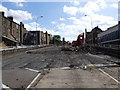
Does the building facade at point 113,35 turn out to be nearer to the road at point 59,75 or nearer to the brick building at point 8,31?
the brick building at point 8,31

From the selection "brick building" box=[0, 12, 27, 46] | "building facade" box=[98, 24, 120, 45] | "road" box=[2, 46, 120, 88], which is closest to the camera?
"road" box=[2, 46, 120, 88]

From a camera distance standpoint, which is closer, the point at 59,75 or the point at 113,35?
the point at 59,75

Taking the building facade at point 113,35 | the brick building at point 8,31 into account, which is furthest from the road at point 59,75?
the brick building at point 8,31

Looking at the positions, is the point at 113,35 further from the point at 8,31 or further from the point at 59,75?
the point at 59,75

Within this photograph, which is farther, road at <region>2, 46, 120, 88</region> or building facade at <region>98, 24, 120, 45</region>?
building facade at <region>98, 24, 120, 45</region>

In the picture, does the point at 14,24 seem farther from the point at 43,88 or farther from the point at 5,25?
the point at 43,88

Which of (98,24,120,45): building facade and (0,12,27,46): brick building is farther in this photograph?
(0,12,27,46): brick building

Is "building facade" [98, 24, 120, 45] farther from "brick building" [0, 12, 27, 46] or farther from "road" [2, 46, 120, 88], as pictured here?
"road" [2, 46, 120, 88]

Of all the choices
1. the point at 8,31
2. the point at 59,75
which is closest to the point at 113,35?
the point at 8,31

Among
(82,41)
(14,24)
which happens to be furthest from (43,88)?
(14,24)

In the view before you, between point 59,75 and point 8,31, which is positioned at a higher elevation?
point 8,31

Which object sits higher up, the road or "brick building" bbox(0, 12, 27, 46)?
"brick building" bbox(0, 12, 27, 46)

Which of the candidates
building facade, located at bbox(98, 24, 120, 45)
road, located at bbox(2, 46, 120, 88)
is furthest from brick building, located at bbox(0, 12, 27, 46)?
road, located at bbox(2, 46, 120, 88)

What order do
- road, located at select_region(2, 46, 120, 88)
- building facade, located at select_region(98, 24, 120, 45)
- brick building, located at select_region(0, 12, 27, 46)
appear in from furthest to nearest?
brick building, located at select_region(0, 12, 27, 46), building facade, located at select_region(98, 24, 120, 45), road, located at select_region(2, 46, 120, 88)
